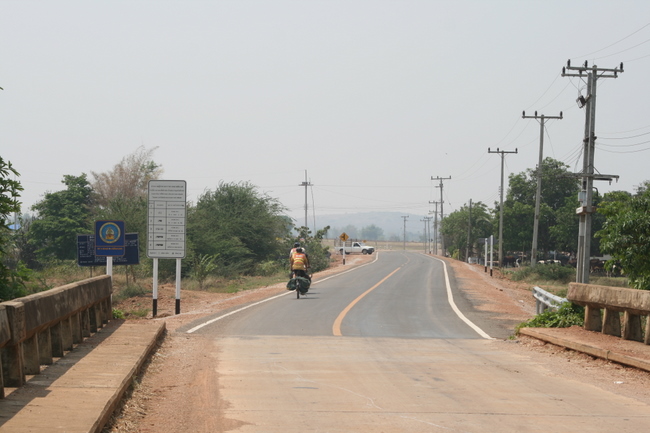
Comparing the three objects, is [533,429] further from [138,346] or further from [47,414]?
[138,346]

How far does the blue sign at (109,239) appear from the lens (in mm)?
18094

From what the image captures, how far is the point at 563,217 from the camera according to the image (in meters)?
77.0

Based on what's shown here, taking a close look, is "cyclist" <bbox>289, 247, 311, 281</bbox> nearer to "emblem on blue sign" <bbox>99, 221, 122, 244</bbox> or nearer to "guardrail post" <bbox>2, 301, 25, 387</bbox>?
"emblem on blue sign" <bbox>99, 221, 122, 244</bbox>

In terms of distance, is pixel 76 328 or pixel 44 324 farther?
pixel 76 328

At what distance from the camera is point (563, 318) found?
14.9 meters

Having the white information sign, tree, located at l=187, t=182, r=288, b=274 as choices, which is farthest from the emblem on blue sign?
tree, located at l=187, t=182, r=288, b=274

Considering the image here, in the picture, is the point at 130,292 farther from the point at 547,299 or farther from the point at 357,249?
the point at 357,249

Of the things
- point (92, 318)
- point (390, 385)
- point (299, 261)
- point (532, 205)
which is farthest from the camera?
point (532, 205)

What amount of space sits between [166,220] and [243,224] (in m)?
35.7

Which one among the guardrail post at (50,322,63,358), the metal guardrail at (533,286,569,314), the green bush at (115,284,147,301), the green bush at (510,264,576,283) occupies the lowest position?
the green bush at (510,264,576,283)

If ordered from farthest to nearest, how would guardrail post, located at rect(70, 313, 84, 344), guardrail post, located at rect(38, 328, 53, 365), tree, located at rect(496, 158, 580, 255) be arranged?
tree, located at rect(496, 158, 580, 255)
guardrail post, located at rect(70, 313, 84, 344)
guardrail post, located at rect(38, 328, 53, 365)

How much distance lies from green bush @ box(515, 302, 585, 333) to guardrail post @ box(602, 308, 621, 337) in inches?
48.3

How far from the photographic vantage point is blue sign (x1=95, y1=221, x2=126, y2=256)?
59.4 ft

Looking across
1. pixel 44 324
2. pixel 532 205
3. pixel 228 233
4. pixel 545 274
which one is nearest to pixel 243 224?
pixel 228 233
